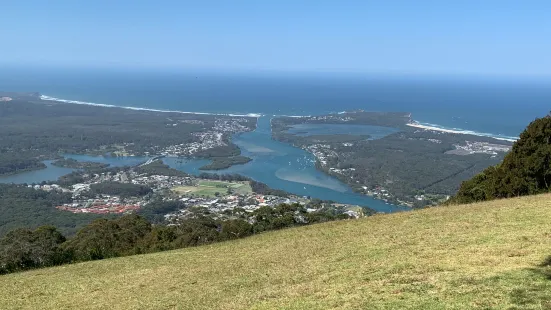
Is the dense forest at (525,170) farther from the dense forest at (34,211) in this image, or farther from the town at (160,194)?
the dense forest at (34,211)

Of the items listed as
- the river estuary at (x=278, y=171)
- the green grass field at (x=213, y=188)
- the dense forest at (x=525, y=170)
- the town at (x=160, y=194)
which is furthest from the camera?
the green grass field at (x=213, y=188)

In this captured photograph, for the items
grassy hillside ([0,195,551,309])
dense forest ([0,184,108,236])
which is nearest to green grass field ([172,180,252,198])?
dense forest ([0,184,108,236])

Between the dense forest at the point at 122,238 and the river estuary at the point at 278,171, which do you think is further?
the river estuary at the point at 278,171

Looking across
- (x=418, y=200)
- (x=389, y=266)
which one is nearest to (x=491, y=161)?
(x=418, y=200)

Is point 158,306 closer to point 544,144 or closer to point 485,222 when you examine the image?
point 485,222

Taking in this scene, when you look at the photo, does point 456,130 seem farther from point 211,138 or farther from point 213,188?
point 213,188

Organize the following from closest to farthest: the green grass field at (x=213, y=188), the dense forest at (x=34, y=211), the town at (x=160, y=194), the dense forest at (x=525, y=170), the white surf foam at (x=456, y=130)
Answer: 1. the dense forest at (x=525, y=170)
2. the dense forest at (x=34, y=211)
3. the town at (x=160, y=194)
4. the green grass field at (x=213, y=188)
5. the white surf foam at (x=456, y=130)

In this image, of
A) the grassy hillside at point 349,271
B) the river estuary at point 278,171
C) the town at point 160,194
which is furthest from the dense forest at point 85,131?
the grassy hillside at point 349,271

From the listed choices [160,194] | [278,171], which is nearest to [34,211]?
[160,194]
